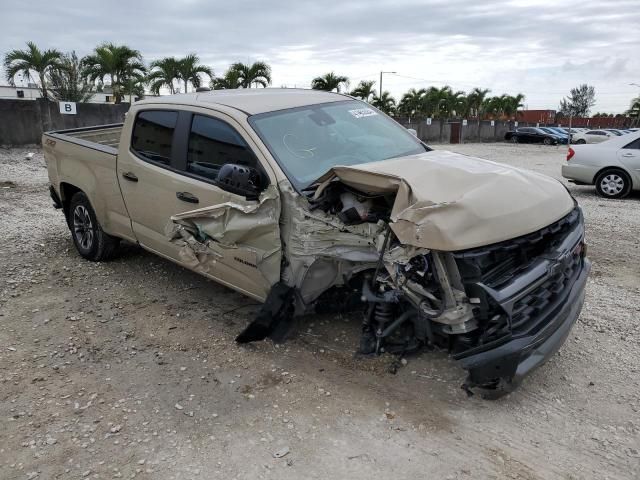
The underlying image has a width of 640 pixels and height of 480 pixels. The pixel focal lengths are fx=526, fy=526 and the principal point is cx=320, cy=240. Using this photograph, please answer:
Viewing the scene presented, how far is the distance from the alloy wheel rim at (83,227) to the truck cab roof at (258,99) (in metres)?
1.54

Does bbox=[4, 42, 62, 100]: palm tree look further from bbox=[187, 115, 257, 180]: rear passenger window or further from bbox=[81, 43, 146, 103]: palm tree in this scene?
bbox=[187, 115, 257, 180]: rear passenger window

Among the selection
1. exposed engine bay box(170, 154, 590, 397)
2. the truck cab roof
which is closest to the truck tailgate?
the truck cab roof

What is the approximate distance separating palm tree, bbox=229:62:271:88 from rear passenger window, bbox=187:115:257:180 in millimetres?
23820

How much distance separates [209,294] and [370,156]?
204cm

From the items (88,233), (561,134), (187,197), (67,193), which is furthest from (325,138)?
(561,134)

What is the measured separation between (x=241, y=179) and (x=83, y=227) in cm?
322

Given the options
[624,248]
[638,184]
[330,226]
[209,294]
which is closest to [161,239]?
[209,294]

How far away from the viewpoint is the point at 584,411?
3107 mm

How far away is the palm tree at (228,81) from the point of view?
26.8 metres

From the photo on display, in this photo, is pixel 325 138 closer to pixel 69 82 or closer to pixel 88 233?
pixel 88 233

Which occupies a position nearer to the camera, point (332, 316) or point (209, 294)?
point (332, 316)

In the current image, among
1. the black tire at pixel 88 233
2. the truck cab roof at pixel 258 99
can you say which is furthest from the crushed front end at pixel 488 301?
the black tire at pixel 88 233

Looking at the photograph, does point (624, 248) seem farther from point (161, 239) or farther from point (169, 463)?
point (169, 463)

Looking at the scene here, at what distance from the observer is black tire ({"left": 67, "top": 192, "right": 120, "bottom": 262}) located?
5.65m
